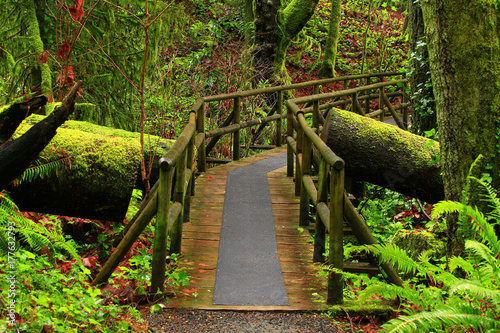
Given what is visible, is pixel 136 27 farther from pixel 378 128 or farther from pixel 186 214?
pixel 378 128

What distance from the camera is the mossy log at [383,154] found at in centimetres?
609

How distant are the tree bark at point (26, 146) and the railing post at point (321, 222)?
2228 millimetres

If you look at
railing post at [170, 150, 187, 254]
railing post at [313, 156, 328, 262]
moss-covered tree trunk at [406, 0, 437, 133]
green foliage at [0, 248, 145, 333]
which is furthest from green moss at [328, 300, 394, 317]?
moss-covered tree trunk at [406, 0, 437, 133]

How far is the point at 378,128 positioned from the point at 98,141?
11.5ft

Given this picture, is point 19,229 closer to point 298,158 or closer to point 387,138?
point 298,158

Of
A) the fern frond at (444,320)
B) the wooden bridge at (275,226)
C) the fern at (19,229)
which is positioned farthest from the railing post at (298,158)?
the fern frond at (444,320)

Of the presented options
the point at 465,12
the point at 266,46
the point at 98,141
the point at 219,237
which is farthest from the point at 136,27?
the point at 266,46

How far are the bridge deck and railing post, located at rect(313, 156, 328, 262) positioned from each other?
0.47 feet

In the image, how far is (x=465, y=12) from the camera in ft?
13.0

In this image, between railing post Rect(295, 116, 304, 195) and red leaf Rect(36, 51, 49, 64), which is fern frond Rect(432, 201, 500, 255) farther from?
red leaf Rect(36, 51, 49, 64)

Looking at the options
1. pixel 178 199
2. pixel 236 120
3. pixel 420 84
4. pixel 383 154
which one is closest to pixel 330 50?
pixel 420 84

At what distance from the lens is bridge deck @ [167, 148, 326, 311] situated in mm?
4039

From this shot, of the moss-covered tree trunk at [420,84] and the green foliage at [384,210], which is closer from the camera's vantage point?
the green foliage at [384,210]

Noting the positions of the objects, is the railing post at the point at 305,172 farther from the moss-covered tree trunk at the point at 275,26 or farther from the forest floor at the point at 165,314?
the moss-covered tree trunk at the point at 275,26
